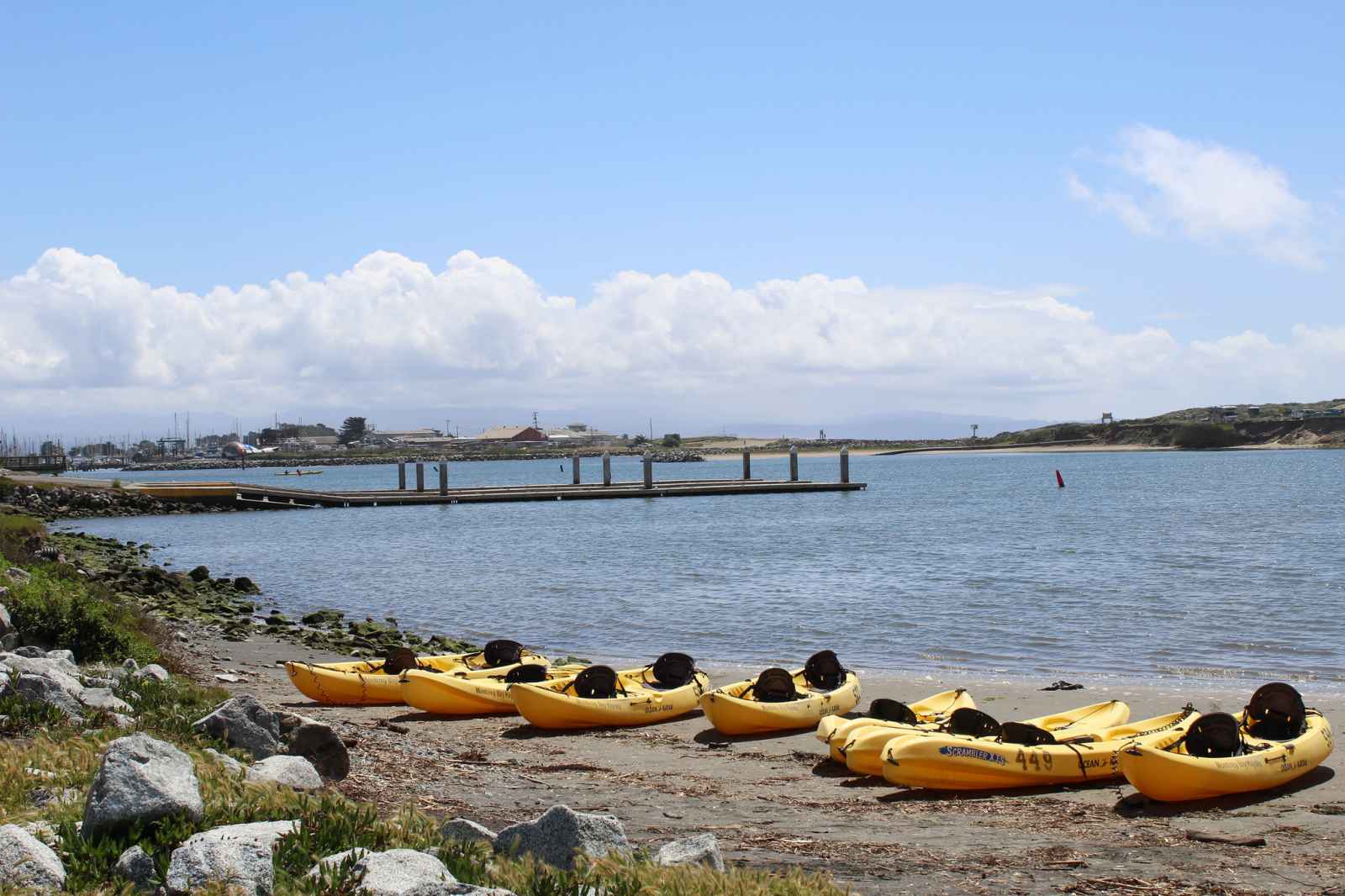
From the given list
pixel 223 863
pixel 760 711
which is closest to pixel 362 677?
pixel 760 711

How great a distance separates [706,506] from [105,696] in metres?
56.8

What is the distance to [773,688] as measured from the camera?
14445mm

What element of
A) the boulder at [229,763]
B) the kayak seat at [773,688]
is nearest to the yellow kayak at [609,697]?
the kayak seat at [773,688]

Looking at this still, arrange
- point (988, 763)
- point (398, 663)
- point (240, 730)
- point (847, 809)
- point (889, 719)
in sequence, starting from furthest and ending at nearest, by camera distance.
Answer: point (398, 663) < point (889, 719) < point (988, 763) < point (847, 809) < point (240, 730)

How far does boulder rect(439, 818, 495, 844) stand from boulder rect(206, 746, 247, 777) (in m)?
1.89

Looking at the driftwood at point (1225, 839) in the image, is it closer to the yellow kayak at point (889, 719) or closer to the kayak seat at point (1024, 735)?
the kayak seat at point (1024, 735)

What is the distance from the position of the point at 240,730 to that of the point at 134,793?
3.16 meters

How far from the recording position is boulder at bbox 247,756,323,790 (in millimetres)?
8062

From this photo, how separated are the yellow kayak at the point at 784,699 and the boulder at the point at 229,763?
21.5 ft

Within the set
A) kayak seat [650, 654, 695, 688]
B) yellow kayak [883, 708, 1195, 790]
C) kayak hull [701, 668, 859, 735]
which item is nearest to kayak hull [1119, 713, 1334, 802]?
yellow kayak [883, 708, 1195, 790]

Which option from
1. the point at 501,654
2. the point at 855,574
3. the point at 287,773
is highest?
the point at 287,773

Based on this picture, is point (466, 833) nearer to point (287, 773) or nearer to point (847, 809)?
point (287, 773)

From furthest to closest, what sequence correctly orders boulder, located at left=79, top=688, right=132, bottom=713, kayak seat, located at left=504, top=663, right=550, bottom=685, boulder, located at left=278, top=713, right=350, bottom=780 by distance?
1. kayak seat, located at left=504, top=663, right=550, bottom=685
2. boulder, located at left=79, top=688, right=132, bottom=713
3. boulder, located at left=278, top=713, right=350, bottom=780

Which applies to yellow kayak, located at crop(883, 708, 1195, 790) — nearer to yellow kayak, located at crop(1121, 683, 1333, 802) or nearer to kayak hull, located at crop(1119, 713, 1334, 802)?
kayak hull, located at crop(1119, 713, 1334, 802)
